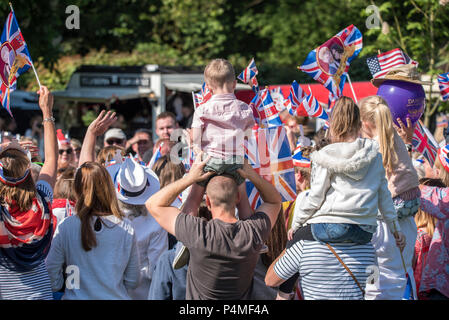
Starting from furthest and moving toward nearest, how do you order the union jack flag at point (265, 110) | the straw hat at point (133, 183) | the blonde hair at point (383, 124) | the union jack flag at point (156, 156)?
the union jack flag at point (156, 156), the union jack flag at point (265, 110), the straw hat at point (133, 183), the blonde hair at point (383, 124)

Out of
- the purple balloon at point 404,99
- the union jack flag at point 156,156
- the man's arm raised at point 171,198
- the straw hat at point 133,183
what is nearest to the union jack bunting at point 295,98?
the purple balloon at point 404,99

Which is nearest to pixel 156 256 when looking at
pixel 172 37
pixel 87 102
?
pixel 87 102

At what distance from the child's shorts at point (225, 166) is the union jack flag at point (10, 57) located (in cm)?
205

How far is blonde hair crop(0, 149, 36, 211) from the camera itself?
3.82 metres

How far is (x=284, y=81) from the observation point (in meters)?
21.0

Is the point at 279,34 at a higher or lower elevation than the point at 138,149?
higher

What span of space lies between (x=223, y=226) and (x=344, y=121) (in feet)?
3.31

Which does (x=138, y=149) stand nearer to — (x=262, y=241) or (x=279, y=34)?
(x=262, y=241)

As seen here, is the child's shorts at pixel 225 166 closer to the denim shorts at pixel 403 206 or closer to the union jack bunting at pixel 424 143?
the denim shorts at pixel 403 206

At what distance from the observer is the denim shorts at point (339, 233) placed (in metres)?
3.57

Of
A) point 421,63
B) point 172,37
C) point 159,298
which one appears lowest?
point 159,298

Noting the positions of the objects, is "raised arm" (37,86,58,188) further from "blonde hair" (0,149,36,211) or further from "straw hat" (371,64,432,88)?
"straw hat" (371,64,432,88)

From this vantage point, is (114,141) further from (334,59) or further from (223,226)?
(223,226)

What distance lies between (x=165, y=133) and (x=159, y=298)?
12.7ft
